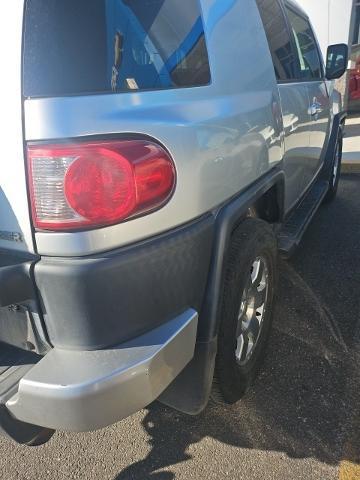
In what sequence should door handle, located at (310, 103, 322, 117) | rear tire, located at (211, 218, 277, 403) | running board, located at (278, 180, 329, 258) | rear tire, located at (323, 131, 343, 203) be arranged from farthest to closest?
1. rear tire, located at (323, 131, 343, 203)
2. door handle, located at (310, 103, 322, 117)
3. running board, located at (278, 180, 329, 258)
4. rear tire, located at (211, 218, 277, 403)

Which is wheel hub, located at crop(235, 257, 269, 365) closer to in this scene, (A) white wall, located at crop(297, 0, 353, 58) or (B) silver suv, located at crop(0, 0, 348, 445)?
(B) silver suv, located at crop(0, 0, 348, 445)

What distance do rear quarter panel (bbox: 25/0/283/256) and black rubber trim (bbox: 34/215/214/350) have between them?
0.05 meters

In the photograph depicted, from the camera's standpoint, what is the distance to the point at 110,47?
1.53m

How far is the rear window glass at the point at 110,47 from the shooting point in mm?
1373

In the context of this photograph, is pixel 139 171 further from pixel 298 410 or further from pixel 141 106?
pixel 298 410

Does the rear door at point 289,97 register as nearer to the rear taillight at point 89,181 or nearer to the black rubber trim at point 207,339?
the black rubber trim at point 207,339

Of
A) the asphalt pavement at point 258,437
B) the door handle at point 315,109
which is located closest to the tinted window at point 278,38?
the door handle at point 315,109

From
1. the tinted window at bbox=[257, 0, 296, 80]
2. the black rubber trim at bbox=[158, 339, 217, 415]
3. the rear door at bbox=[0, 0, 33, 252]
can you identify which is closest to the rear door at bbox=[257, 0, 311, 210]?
the tinted window at bbox=[257, 0, 296, 80]

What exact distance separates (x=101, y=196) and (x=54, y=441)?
1.46m

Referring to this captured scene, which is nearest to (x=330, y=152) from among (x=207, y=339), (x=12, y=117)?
(x=207, y=339)

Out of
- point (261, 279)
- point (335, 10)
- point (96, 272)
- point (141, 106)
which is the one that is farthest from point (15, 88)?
point (335, 10)

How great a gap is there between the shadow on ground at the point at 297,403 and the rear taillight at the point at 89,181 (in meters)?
1.31

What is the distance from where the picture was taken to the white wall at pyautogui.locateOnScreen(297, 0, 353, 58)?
9.64 meters

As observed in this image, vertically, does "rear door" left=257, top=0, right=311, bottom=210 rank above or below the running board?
above
